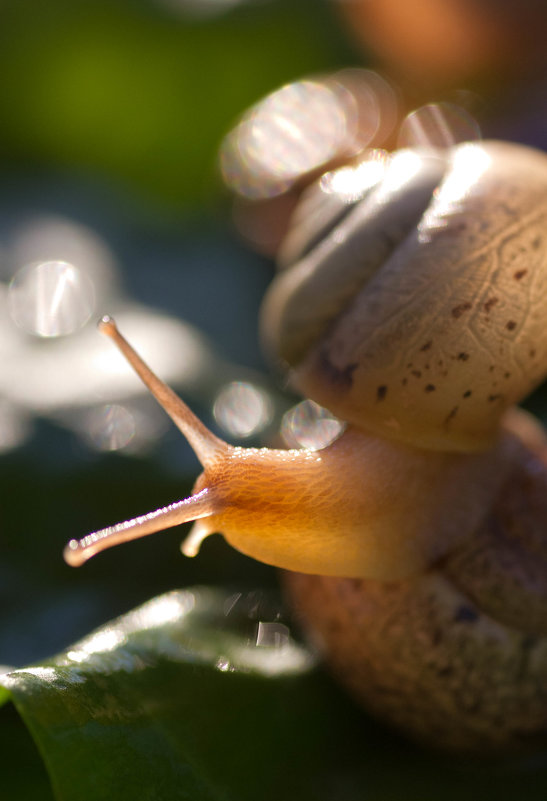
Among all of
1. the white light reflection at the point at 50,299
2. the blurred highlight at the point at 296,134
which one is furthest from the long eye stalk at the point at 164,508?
the blurred highlight at the point at 296,134

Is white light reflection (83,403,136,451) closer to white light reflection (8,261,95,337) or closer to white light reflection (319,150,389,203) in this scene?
white light reflection (8,261,95,337)

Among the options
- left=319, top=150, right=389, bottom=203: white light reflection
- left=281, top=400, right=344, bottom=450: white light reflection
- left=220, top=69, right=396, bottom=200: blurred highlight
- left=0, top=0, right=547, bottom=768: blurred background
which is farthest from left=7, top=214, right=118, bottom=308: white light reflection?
left=319, top=150, right=389, bottom=203: white light reflection

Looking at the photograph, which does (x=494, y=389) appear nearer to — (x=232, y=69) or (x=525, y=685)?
(x=525, y=685)

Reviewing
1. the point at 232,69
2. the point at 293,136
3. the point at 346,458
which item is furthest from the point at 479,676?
the point at 232,69

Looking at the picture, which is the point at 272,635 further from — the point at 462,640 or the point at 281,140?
the point at 281,140

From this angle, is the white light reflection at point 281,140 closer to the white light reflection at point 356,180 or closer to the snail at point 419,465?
the white light reflection at point 356,180

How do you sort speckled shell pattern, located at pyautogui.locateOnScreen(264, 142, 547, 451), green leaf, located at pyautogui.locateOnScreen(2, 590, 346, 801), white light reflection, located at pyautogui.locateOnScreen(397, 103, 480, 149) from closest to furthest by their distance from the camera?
1. green leaf, located at pyautogui.locateOnScreen(2, 590, 346, 801)
2. speckled shell pattern, located at pyautogui.locateOnScreen(264, 142, 547, 451)
3. white light reflection, located at pyautogui.locateOnScreen(397, 103, 480, 149)
